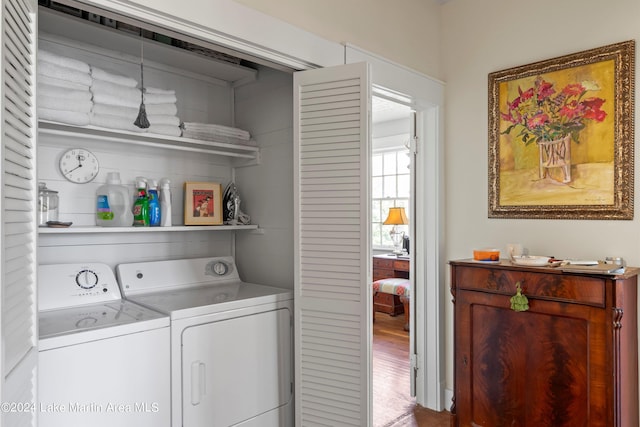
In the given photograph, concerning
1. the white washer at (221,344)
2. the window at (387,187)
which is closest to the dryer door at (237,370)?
the white washer at (221,344)

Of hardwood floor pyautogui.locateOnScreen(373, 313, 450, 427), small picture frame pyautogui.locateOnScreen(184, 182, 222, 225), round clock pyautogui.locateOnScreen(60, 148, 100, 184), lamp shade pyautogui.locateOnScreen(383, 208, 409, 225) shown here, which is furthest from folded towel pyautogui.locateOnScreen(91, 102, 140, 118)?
lamp shade pyautogui.locateOnScreen(383, 208, 409, 225)

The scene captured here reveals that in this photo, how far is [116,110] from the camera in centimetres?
208

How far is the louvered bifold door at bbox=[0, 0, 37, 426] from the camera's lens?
1.03 m

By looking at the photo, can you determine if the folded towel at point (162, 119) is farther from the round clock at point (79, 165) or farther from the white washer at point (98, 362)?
the white washer at point (98, 362)

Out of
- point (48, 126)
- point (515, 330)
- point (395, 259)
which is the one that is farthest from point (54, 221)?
point (395, 259)

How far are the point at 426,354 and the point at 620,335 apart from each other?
4.12 feet

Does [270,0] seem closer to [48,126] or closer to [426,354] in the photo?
[48,126]

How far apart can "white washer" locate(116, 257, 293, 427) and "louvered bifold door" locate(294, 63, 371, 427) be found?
6.5 inches

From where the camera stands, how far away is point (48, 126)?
1875mm

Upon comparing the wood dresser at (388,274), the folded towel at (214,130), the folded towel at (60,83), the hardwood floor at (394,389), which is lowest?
the hardwood floor at (394,389)

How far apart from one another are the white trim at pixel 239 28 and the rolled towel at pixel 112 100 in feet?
2.02

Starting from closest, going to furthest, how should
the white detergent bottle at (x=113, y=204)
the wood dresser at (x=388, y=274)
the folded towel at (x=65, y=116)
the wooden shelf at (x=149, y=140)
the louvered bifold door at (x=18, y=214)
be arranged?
1. the louvered bifold door at (x=18, y=214)
2. the folded towel at (x=65, y=116)
3. the wooden shelf at (x=149, y=140)
4. the white detergent bottle at (x=113, y=204)
5. the wood dresser at (x=388, y=274)

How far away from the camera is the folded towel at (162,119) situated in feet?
7.26

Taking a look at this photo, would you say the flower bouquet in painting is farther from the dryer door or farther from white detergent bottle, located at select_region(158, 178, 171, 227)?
white detergent bottle, located at select_region(158, 178, 171, 227)
